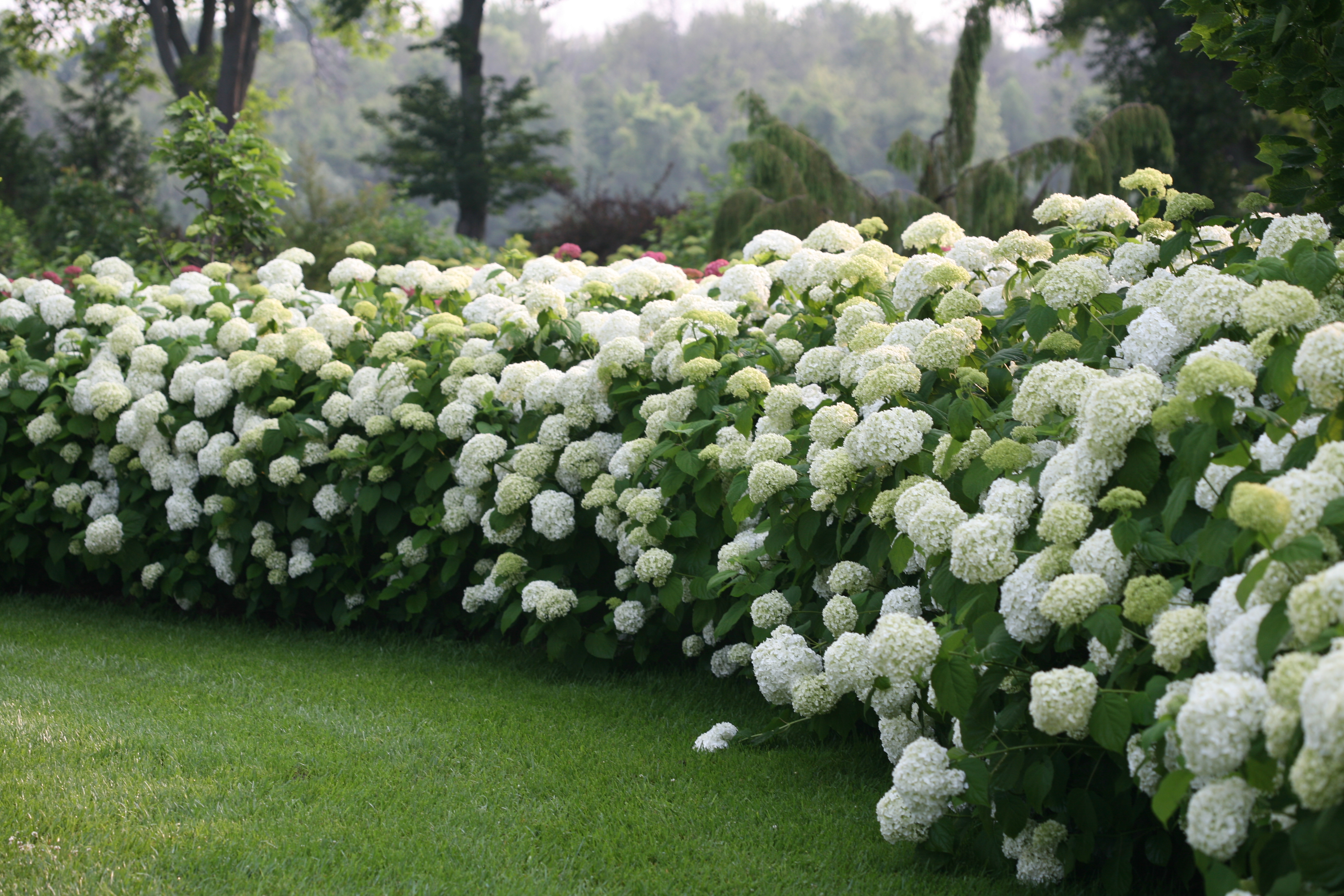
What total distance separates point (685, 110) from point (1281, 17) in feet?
238

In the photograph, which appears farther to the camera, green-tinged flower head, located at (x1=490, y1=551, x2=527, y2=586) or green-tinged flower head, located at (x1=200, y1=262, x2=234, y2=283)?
green-tinged flower head, located at (x1=200, y1=262, x2=234, y2=283)

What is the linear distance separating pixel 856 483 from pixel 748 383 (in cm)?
71

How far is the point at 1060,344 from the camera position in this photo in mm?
3006

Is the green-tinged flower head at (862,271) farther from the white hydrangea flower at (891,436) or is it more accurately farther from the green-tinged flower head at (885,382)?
the white hydrangea flower at (891,436)

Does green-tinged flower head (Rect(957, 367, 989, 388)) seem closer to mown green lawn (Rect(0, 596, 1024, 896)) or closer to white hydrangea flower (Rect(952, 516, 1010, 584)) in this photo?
white hydrangea flower (Rect(952, 516, 1010, 584))

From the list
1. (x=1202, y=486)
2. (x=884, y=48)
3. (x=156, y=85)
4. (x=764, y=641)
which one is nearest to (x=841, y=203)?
(x=764, y=641)

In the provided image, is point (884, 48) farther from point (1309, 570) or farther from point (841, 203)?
point (1309, 570)

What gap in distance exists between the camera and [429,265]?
18.2 ft

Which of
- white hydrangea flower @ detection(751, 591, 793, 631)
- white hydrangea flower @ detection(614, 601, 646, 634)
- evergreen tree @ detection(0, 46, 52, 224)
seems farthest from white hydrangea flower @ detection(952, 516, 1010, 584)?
evergreen tree @ detection(0, 46, 52, 224)

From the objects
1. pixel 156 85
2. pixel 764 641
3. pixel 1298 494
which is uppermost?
pixel 156 85

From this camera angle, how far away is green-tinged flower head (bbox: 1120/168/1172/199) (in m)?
3.39

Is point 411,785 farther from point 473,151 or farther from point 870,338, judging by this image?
point 473,151

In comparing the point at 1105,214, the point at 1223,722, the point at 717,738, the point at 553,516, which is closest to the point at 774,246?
the point at 1105,214

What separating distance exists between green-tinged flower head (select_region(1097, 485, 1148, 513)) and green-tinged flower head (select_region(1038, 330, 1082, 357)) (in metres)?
0.86
